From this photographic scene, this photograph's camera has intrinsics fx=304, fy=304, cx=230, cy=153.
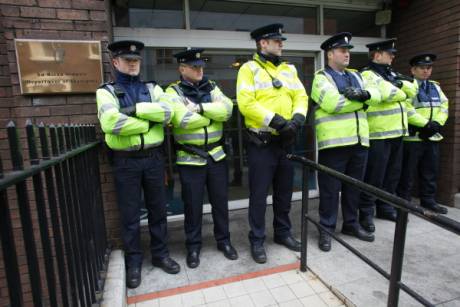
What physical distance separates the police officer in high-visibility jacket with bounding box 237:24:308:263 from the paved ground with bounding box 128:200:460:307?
20cm

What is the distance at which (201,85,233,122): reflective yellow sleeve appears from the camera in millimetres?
2422

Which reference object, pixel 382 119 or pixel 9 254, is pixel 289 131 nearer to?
pixel 382 119

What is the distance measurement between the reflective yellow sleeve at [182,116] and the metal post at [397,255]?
150 cm

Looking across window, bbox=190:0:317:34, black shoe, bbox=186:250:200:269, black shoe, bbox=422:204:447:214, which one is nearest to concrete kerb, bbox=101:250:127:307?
black shoe, bbox=186:250:200:269

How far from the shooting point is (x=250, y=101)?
2424 millimetres

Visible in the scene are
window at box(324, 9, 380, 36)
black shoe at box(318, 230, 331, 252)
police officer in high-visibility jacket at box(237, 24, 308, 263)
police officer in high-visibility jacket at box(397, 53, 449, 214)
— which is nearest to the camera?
police officer in high-visibility jacket at box(237, 24, 308, 263)

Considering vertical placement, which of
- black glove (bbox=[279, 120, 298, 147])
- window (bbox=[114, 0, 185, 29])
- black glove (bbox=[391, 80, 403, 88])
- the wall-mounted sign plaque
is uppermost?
window (bbox=[114, 0, 185, 29])

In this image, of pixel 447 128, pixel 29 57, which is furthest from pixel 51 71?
pixel 447 128

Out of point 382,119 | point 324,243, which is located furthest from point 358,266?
point 382,119

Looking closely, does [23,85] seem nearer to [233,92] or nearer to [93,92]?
[93,92]

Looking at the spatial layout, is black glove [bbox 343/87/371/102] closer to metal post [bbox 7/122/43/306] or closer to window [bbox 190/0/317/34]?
window [bbox 190/0/317/34]

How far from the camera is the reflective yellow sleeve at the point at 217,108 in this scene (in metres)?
2.42

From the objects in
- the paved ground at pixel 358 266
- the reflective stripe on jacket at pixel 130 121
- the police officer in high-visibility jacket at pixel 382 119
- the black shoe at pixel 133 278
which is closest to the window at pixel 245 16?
the police officer in high-visibility jacket at pixel 382 119

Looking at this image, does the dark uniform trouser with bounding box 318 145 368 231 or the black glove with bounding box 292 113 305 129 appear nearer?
the black glove with bounding box 292 113 305 129
